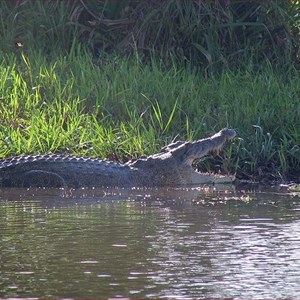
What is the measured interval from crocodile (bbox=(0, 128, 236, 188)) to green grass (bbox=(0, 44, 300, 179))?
0.86 feet

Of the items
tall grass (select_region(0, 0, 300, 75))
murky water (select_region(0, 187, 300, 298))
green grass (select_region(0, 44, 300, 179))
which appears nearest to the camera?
murky water (select_region(0, 187, 300, 298))

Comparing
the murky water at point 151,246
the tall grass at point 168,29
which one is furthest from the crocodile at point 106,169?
the tall grass at point 168,29

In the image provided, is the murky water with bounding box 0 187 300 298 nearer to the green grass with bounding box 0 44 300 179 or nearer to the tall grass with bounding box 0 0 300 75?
the green grass with bounding box 0 44 300 179

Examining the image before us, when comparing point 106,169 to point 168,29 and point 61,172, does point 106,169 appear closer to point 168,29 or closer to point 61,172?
point 61,172

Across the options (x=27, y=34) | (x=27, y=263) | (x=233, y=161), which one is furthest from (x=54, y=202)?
(x=27, y=34)

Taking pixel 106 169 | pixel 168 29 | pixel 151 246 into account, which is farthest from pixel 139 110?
pixel 151 246

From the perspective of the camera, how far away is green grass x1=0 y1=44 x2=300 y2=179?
32.0 feet

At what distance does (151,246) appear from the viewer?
6027 millimetres

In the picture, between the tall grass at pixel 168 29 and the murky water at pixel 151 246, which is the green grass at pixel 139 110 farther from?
the murky water at pixel 151 246

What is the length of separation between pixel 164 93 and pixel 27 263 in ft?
17.5

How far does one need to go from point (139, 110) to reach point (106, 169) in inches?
49.2

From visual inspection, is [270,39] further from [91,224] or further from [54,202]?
[91,224]

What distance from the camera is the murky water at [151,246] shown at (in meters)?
4.97

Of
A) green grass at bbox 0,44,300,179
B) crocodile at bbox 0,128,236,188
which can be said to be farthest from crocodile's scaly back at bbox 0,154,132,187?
green grass at bbox 0,44,300,179
